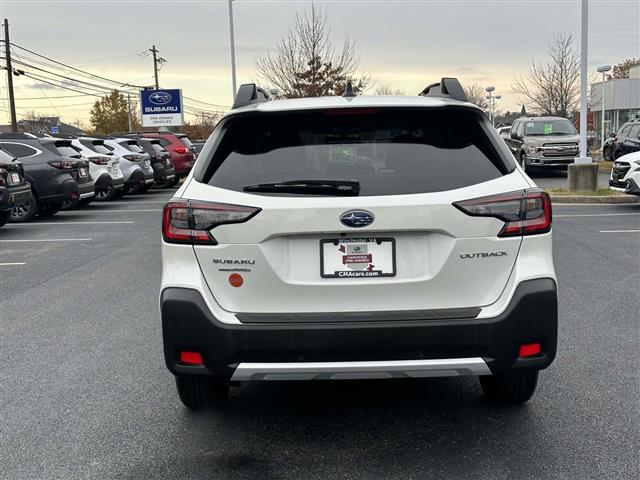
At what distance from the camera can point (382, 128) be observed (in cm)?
358

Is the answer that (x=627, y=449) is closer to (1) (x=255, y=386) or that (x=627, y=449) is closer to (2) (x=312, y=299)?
(2) (x=312, y=299)

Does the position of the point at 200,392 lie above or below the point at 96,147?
below

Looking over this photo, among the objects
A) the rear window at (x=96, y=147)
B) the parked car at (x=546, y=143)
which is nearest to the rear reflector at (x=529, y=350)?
the rear window at (x=96, y=147)

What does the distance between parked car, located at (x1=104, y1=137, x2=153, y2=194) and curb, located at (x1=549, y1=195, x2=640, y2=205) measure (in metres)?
11.2

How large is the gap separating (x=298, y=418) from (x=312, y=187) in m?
1.44

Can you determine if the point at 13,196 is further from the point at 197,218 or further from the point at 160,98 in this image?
the point at 160,98

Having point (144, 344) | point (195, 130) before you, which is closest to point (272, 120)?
point (144, 344)

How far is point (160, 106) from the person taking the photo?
39.6m

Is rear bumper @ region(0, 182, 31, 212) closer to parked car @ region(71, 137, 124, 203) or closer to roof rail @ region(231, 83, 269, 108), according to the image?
parked car @ region(71, 137, 124, 203)

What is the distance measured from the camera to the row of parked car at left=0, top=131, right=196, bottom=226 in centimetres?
1298

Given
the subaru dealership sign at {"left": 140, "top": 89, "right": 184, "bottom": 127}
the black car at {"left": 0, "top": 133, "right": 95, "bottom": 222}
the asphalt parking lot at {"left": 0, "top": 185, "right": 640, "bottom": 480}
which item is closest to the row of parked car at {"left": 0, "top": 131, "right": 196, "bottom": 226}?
the black car at {"left": 0, "top": 133, "right": 95, "bottom": 222}

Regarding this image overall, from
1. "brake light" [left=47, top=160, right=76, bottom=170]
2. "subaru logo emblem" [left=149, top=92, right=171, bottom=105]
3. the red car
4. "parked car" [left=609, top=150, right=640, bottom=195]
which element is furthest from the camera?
"subaru logo emblem" [left=149, top=92, right=171, bottom=105]

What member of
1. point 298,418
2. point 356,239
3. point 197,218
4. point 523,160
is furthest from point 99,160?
point 356,239

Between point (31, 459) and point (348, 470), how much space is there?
5.10 feet
